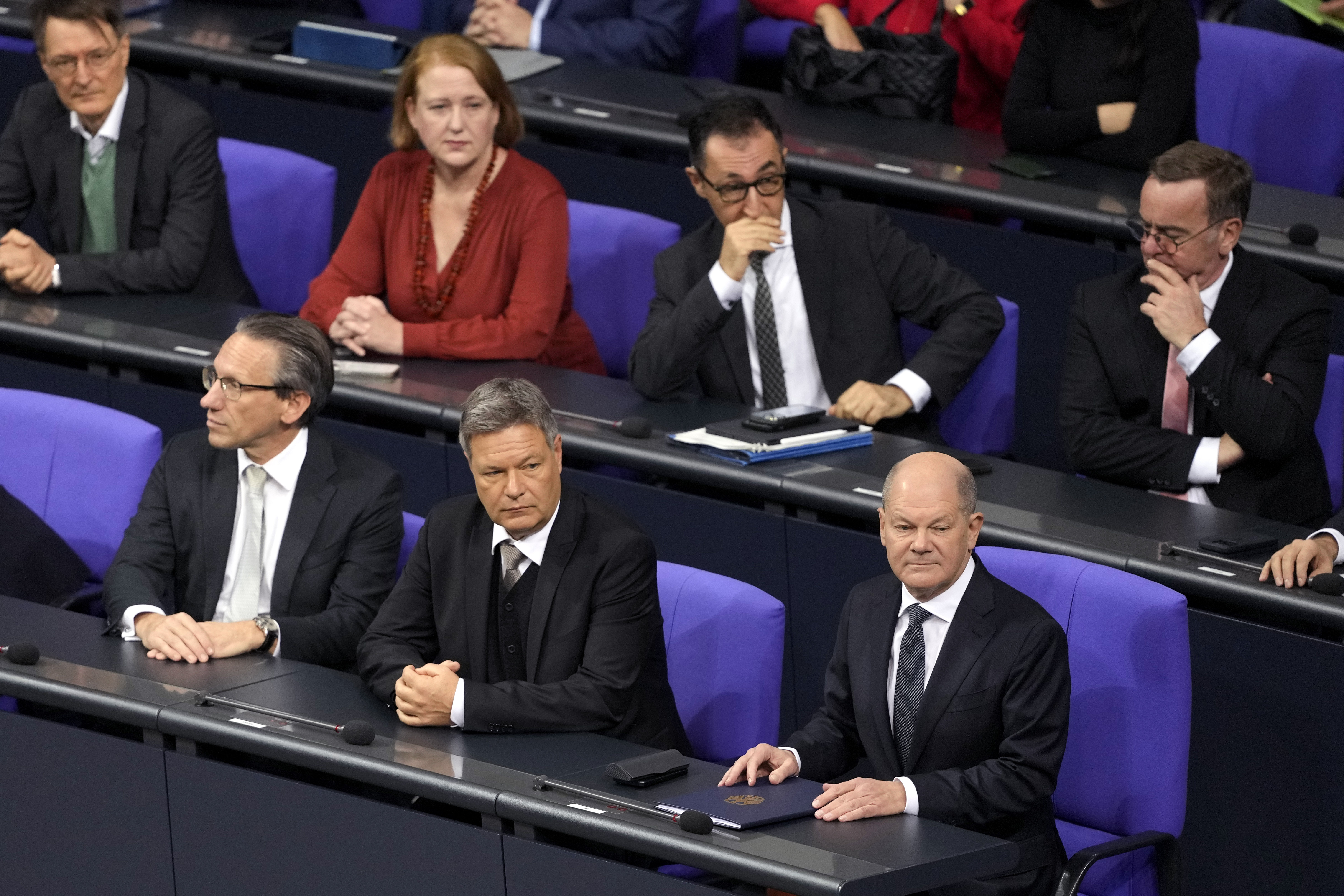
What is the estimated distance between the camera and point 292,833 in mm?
2992

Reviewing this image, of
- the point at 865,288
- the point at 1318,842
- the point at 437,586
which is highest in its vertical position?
the point at 865,288

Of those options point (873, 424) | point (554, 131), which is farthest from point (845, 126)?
point (873, 424)

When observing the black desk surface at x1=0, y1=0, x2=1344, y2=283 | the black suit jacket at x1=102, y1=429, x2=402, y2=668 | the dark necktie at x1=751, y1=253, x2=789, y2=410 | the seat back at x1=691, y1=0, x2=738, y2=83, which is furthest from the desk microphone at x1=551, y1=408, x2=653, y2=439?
the seat back at x1=691, y1=0, x2=738, y2=83

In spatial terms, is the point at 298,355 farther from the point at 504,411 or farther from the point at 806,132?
the point at 806,132

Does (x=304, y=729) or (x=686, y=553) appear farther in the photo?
(x=686, y=553)

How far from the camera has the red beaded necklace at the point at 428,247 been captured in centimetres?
464

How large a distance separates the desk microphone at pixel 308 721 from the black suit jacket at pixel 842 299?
1.44 m

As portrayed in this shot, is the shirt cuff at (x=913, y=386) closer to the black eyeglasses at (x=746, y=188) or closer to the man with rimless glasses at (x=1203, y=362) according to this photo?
the man with rimless glasses at (x=1203, y=362)

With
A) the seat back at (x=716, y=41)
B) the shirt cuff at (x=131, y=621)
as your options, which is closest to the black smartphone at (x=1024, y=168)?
the seat back at (x=716, y=41)

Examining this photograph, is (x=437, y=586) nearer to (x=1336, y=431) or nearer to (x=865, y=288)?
(x=865, y=288)

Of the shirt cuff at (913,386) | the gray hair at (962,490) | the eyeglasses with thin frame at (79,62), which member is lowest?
the shirt cuff at (913,386)

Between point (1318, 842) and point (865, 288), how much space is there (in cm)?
162

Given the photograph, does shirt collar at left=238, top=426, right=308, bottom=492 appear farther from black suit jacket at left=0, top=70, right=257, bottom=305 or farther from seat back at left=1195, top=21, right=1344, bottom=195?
seat back at left=1195, top=21, right=1344, bottom=195

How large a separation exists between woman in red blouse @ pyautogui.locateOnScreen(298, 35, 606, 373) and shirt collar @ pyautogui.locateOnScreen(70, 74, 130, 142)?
711 mm
